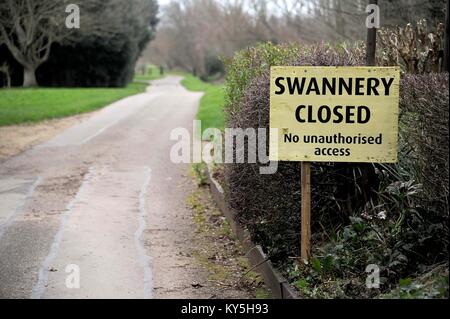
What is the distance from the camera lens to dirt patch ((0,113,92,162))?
1534 cm

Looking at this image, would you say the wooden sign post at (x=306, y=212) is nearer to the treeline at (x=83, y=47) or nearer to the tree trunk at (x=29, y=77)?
the treeline at (x=83, y=47)

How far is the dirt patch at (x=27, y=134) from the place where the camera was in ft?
50.3

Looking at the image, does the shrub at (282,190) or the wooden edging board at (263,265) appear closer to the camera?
the wooden edging board at (263,265)

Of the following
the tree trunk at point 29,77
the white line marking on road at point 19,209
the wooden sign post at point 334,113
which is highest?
the tree trunk at point 29,77

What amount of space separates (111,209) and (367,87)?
497 centimetres

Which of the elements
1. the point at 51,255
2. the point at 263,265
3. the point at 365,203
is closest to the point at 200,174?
the point at 51,255

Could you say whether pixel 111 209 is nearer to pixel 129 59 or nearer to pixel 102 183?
pixel 102 183

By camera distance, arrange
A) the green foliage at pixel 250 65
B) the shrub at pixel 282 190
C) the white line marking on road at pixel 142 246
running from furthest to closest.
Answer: the green foliage at pixel 250 65 → the shrub at pixel 282 190 → the white line marking on road at pixel 142 246

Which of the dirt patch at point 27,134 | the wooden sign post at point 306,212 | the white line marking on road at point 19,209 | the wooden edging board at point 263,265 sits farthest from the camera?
the dirt patch at point 27,134

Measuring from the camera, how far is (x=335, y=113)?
19.0 ft

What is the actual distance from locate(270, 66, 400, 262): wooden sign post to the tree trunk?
4172 cm

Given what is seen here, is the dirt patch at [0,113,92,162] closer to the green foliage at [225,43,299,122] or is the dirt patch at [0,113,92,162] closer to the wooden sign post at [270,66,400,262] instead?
the green foliage at [225,43,299,122]

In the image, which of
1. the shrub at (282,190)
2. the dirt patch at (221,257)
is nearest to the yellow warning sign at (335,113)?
the shrub at (282,190)

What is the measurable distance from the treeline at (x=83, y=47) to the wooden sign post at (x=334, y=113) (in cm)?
3237
